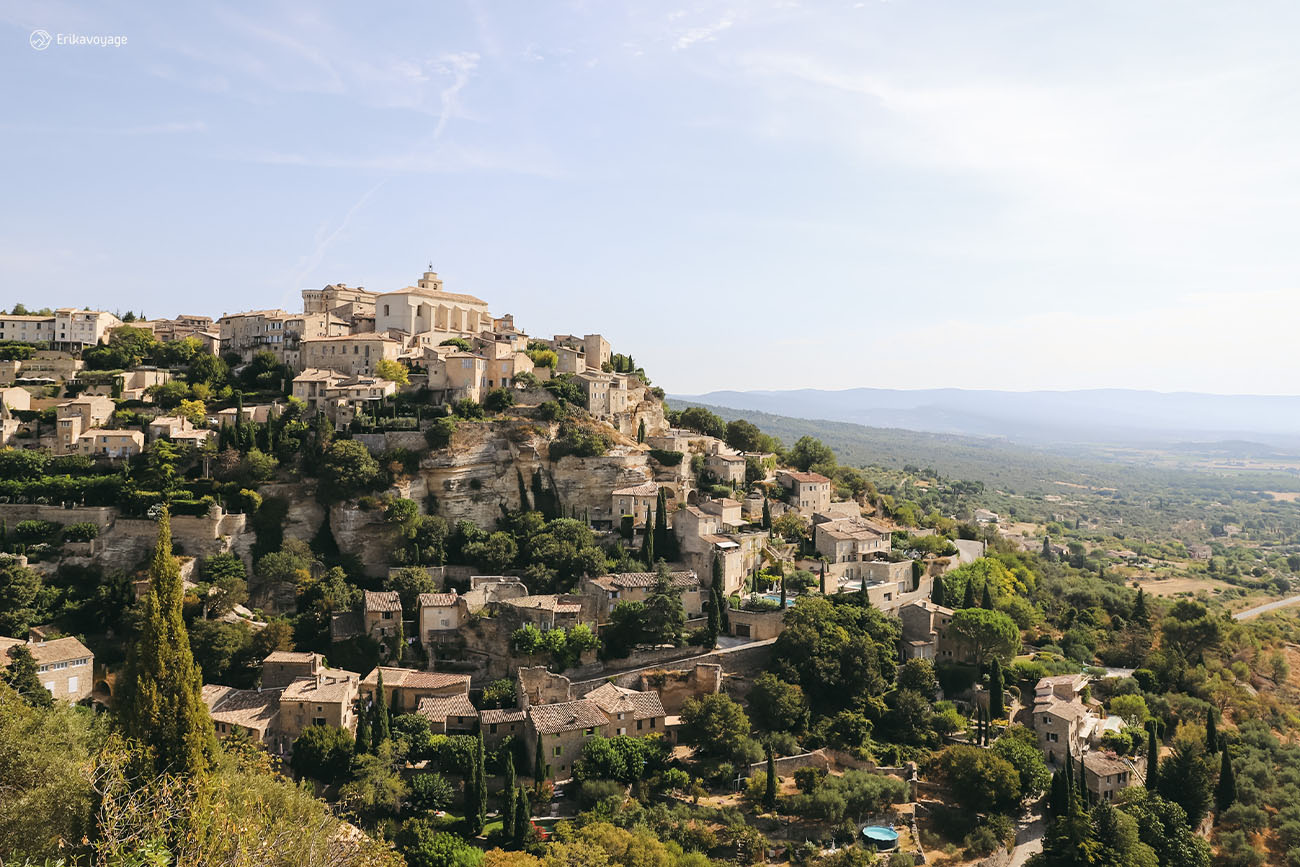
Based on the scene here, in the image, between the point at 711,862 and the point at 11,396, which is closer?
the point at 711,862

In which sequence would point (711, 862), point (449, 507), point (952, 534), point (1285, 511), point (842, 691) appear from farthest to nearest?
point (1285, 511)
point (952, 534)
point (449, 507)
point (842, 691)
point (711, 862)

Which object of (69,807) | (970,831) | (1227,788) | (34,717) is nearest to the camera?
(69,807)

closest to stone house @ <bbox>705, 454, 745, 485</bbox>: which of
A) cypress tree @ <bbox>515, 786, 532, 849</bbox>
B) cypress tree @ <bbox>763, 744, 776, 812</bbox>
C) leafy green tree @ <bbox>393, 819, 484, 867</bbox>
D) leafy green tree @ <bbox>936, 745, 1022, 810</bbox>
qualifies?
cypress tree @ <bbox>763, 744, 776, 812</bbox>

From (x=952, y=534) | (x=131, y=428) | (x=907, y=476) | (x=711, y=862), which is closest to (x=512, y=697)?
(x=711, y=862)

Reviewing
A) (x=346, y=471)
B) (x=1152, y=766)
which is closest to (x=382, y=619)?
(x=346, y=471)

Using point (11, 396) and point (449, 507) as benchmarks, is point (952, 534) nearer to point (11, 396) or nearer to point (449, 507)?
point (449, 507)

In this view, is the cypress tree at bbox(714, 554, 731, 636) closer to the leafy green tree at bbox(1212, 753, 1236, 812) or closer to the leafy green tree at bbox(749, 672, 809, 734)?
the leafy green tree at bbox(749, 672, 809, 734)
